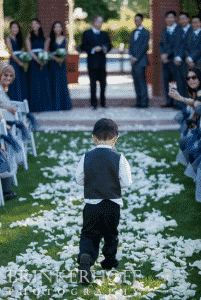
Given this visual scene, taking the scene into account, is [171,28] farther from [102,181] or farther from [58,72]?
[102,181]

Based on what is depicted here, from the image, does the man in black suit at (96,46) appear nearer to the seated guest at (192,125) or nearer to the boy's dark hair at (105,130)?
the seated guest at (192,125)

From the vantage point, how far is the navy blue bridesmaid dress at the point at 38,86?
10109 millimetres

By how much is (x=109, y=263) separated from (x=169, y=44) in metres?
7.62

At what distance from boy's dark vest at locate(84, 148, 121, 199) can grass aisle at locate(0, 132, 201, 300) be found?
27.6 inches

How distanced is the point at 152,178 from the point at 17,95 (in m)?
5.23

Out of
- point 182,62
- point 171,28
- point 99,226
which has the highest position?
point 171,28

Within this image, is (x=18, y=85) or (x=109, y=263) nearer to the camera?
(x=109, y=263)

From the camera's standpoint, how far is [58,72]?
10352mm

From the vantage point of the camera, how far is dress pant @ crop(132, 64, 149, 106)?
34.2 ft

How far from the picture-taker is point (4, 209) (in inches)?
190

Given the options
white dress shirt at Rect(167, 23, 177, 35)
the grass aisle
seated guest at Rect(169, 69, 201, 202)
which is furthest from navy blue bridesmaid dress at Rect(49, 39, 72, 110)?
seated guest at Rect(169, 69, 201, 202)

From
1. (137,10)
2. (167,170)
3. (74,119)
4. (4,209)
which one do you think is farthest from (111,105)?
(137,10)

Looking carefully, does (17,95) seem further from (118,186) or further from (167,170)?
(118,186)

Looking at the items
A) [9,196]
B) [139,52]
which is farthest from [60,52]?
[9,196]
